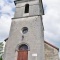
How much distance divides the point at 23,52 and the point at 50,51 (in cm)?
351

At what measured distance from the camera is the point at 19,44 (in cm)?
1736

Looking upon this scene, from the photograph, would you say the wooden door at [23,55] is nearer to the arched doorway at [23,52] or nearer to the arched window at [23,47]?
the arched doorway at [23,52]

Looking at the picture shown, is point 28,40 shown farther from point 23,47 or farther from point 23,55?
point 23,55

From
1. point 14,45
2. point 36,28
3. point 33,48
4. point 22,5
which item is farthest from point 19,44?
point 22,5

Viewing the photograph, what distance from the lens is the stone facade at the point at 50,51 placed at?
17.4 metres

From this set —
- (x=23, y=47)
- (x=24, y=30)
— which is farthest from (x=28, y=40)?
(x=24, y=30)

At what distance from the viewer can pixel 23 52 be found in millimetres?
17141

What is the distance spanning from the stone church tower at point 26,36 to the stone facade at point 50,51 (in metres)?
1.41

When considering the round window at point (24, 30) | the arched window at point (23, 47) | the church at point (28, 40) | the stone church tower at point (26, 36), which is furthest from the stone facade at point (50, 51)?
the round window at point (24, 30)

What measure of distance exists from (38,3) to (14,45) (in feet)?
23.9

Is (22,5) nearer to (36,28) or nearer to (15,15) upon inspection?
(15,15)

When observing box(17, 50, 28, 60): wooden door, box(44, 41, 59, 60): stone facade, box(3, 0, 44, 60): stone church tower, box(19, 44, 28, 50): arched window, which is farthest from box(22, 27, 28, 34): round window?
box(44, 41, 59, 60): stone facade

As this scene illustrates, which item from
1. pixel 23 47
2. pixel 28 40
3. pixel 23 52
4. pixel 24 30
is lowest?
pixel 23 52

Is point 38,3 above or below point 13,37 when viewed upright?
above
